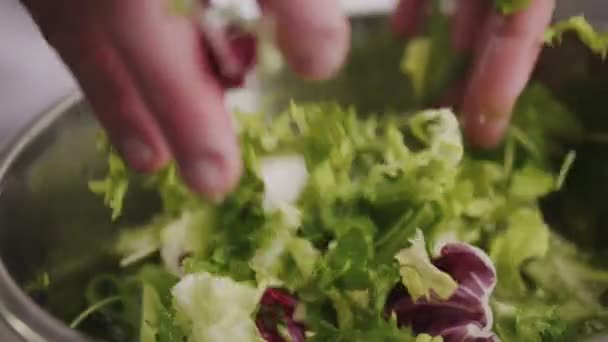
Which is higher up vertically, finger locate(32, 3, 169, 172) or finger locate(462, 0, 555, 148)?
finger locate(32, 3, 169, 172)

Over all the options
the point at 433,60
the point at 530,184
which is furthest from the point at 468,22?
the point at 530,184

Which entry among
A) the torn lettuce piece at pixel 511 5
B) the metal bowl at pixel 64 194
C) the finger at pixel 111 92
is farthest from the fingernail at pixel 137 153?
the torn lettuce piece at pixel 511 5

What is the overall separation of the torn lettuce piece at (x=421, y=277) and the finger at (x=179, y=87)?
0.76 ft

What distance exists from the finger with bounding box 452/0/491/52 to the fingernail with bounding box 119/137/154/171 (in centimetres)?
43

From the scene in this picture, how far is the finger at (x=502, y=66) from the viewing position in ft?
2.59

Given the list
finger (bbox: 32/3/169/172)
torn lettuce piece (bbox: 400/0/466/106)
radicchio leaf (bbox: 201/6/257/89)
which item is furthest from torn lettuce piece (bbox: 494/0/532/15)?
finger (bbox: 32/3/169/172)

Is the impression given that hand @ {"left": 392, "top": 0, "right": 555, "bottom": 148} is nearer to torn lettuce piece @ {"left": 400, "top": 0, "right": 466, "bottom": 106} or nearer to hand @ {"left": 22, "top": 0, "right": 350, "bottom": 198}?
torn lettuce piece @ {"left": 400, "top": 0, "right": 466, "bottom": 106}

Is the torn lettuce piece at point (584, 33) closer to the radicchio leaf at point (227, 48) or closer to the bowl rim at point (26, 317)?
the radicchio leaf at point (227, 48)

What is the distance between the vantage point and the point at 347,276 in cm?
70

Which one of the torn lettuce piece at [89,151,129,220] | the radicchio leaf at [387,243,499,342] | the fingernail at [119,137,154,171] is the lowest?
the radicchio leaf at [387,243,499,342]

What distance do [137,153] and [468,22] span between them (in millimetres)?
450

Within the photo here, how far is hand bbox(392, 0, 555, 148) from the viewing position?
79 centimetres

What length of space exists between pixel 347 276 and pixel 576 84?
0.36 metres

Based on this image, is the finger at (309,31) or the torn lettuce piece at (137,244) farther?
the torn lettuce piece at (137,244)
